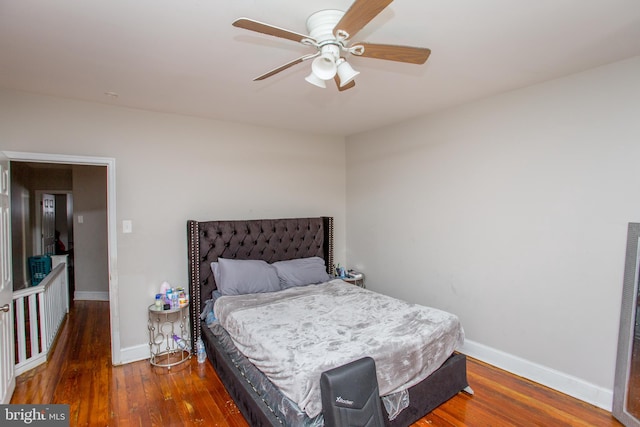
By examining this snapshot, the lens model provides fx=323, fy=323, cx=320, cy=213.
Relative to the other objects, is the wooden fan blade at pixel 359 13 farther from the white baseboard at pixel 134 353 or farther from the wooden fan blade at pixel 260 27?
the white baseboard at pixel 134 353

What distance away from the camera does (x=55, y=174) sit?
5992mm

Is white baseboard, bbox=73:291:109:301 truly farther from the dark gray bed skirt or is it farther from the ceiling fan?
the ceiling fan

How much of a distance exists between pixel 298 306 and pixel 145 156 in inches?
84.9

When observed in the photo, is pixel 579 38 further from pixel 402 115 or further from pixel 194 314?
pixel 194 314

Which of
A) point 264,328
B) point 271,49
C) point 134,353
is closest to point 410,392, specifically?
point 264,328

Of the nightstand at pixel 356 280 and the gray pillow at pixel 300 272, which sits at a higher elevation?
the gray pillow at pixel 300 272

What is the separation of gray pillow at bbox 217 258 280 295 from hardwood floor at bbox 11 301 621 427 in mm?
768

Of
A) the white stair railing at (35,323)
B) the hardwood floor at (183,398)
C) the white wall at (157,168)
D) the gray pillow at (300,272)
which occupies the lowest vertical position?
the hardwood floor at (183,398)

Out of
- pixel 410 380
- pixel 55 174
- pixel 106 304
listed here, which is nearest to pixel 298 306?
pixel 410 380

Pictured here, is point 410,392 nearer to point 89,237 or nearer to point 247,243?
point 247,243

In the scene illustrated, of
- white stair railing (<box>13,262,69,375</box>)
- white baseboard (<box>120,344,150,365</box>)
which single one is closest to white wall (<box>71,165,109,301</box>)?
white stair railing (<box>13,262,69,375</box>)

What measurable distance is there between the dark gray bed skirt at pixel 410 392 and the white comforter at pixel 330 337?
0.09m

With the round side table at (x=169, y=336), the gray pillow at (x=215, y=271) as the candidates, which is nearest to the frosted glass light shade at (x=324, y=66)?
the gray pillow at (x=215, y=271)

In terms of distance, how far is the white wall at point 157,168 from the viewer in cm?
289
